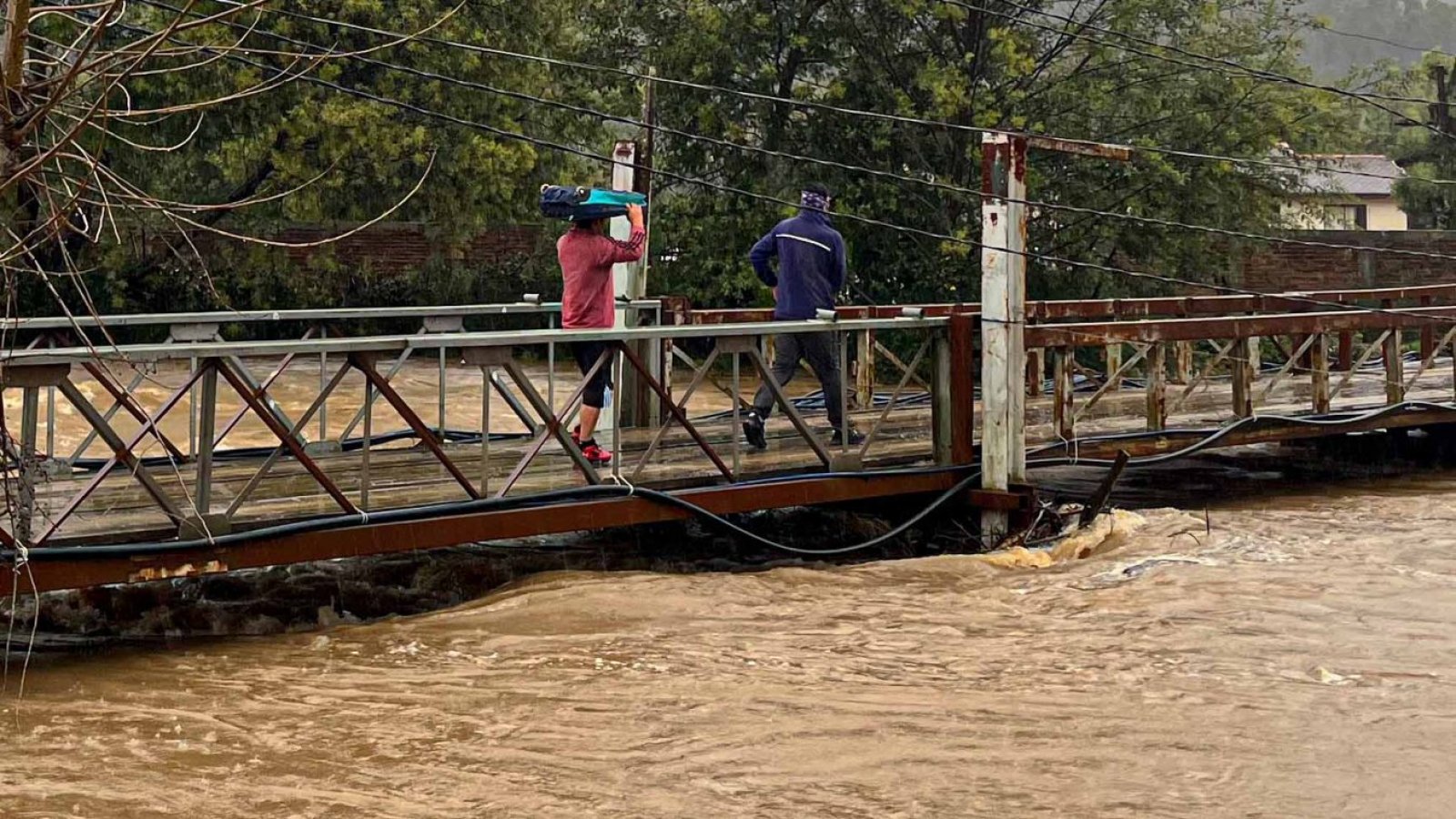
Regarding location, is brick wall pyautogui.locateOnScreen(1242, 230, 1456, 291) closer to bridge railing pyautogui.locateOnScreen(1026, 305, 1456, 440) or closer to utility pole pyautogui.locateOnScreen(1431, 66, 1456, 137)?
utility pole pyautogui.locateOnScreen(1431, 66, 1456, 137)

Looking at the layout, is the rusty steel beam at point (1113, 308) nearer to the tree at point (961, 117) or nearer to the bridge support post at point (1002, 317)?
the bridge support post at point (1002, 317)

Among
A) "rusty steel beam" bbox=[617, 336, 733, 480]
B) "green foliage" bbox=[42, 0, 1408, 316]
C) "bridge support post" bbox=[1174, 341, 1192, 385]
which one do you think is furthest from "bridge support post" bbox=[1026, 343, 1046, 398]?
"green foliage" bbox=[42, 0, 1408, 316]

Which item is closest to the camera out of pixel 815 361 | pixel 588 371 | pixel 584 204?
pixel 588 371

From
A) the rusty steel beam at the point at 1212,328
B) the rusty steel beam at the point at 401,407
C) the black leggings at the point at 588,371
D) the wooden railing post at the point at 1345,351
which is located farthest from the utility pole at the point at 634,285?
the wooden railing post at the point at 1345,351

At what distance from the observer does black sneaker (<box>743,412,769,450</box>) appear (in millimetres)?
12492

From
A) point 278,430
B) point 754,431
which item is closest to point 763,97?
point 754,431

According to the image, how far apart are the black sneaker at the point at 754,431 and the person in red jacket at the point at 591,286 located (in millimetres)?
1518

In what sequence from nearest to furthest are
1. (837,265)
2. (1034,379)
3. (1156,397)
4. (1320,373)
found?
(837,265), (1156,397), (1320,373), (1034,379)

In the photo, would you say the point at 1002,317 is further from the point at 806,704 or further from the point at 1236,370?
the point at 806,704

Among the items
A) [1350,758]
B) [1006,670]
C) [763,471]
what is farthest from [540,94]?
[1350,758]

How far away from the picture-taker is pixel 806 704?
826 cm

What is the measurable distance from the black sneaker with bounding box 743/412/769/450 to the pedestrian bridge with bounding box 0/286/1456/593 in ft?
0.33

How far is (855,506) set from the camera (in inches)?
519

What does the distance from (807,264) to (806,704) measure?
14.9ft
